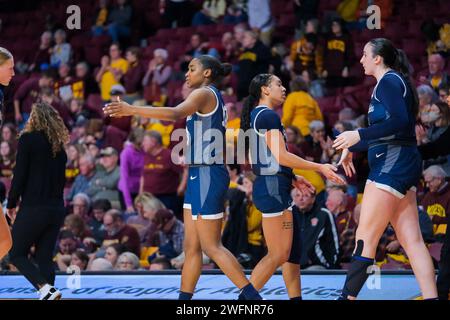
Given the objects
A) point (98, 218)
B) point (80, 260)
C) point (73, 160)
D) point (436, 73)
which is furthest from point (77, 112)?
point (436, 73)

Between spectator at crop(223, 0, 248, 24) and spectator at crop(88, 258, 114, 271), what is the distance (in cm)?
536

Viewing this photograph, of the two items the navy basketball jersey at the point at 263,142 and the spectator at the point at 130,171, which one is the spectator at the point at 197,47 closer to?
the spectator at the point at 130,171

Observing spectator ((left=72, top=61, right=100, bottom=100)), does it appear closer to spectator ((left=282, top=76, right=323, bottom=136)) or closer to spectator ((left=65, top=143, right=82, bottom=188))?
spectator ((left=65, top=143, right=82, bottom=188))

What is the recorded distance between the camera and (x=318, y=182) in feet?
32.0

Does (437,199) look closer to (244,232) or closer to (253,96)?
(244,232)

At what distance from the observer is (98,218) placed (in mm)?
10328

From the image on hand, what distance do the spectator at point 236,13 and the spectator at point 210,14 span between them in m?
0.20

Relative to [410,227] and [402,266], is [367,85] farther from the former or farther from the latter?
[410,227]

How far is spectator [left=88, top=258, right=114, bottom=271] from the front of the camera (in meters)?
9.33

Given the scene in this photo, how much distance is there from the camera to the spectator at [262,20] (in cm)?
1303

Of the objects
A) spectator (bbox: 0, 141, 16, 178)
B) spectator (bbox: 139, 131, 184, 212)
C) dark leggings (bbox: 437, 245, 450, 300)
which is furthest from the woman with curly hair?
spectator (bbox: 0, 141, 16, 178)

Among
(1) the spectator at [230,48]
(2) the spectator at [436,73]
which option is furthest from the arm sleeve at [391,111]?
(1) the spectator at [230,48]

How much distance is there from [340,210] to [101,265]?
2.35 m
